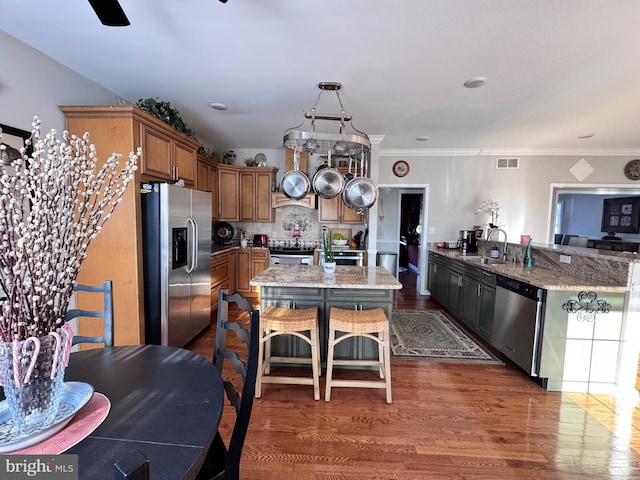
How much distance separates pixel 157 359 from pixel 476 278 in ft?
11.1

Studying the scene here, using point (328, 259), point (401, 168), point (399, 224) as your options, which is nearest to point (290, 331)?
point (328, 259)

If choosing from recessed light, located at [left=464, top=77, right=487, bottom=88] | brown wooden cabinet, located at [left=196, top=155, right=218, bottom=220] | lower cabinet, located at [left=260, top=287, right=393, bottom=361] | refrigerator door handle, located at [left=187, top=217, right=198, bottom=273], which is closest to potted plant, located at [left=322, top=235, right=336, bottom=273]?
lower cabinet, located at [left=260, top=287, right=393, bottom=361]

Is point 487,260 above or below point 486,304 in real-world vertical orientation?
above

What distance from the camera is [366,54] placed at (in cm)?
222

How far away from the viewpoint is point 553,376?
2.46 metres

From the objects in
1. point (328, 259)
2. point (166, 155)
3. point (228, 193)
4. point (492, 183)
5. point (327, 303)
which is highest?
point (492, 183)

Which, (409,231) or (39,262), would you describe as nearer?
(39,262)

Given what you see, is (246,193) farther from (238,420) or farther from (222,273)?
(238,420)

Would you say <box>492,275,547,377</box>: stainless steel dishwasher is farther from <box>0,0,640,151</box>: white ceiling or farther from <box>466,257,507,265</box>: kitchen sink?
<box>0,0,640,151</box>: white ceiling

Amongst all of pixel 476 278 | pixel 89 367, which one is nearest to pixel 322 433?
pixel 89 367

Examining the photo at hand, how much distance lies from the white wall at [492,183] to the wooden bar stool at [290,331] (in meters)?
3.67

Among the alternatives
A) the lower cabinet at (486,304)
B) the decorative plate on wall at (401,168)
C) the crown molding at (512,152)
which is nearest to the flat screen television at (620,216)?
the crown molding at (512,152)

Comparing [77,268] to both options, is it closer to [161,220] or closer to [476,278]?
[161,220]

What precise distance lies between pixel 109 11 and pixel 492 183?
5.55 m
